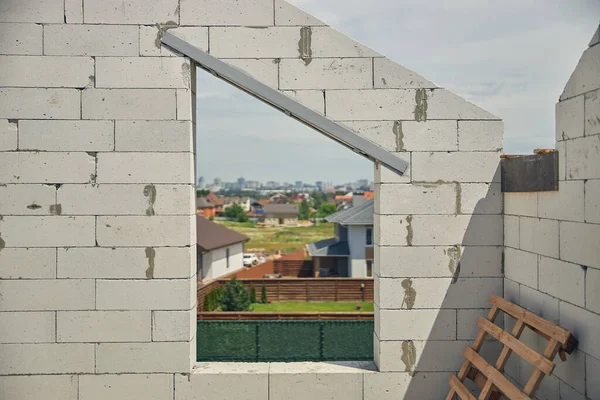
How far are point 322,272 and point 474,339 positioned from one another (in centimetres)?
2316

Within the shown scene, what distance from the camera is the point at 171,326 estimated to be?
229 inches

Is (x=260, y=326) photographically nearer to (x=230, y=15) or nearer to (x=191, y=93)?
(x=191, y=93)

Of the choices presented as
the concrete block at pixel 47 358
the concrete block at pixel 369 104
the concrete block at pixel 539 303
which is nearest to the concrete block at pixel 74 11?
the concrete block at pixel 369 104

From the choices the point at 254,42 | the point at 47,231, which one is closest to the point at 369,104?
the point at 254,42

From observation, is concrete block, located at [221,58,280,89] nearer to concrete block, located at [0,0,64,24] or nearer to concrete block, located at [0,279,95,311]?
concrete block, located at [0,0,64,24]

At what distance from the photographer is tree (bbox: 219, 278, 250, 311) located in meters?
19.2

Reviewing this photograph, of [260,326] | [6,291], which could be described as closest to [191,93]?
[6,291]

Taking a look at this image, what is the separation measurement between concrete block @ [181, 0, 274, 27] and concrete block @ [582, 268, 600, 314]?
3834mm

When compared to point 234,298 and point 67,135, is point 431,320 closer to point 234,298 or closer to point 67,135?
point 67,135

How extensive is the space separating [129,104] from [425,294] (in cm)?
373

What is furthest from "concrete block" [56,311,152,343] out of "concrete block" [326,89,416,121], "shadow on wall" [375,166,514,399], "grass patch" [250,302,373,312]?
"grass patch" [250,302,373,312]

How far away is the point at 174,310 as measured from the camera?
5.83m

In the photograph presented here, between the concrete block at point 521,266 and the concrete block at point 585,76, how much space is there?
158 centimetres

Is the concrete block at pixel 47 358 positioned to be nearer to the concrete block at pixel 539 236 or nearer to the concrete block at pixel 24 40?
the concrete block at pixel 24 40
